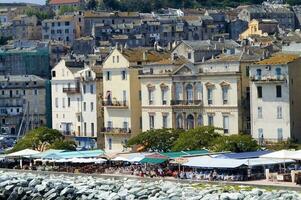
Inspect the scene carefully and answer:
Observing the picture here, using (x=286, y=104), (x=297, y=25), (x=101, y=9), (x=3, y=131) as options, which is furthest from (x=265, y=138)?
(x=101, y=9)

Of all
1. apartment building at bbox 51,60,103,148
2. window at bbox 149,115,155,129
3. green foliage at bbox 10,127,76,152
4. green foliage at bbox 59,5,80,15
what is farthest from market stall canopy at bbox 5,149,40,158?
green foliage at bbox 59,5,80,15

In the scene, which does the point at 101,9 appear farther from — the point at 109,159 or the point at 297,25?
the point at 109,159

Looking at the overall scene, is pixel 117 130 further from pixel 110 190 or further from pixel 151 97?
pixel 110 190

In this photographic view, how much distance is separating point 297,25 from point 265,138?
92727 mm

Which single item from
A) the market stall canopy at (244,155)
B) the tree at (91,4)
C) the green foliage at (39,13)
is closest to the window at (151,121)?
the market stall canopy at (244,155)

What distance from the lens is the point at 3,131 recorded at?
10606 cm

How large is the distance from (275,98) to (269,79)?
3.51ft

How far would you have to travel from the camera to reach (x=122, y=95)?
7238 centimetres

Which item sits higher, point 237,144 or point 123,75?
point 123,75

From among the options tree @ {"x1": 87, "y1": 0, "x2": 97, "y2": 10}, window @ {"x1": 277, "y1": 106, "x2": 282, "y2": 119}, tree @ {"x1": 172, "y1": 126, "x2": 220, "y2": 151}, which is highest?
tree @ {"x1": 87, "y1": 0, "x2": 97, "y2": 10}

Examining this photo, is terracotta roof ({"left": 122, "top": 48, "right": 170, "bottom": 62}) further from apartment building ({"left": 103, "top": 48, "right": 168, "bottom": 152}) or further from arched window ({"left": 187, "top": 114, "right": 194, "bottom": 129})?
arched window ({"left": 187, "top": 114, "right": 194, "bottom": 129})

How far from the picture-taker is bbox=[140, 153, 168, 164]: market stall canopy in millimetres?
55603

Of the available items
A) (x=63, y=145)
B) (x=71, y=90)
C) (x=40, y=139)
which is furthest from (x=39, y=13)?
(x=63, y=145)

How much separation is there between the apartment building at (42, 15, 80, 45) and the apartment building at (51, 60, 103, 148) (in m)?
66.3
